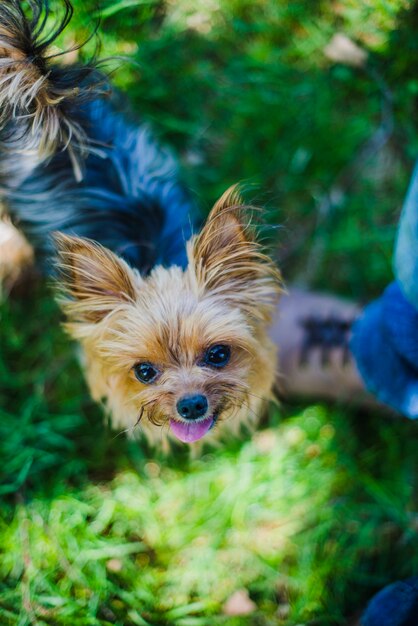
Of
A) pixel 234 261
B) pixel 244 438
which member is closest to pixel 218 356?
pixel 234 261

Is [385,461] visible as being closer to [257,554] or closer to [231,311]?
[257,554]

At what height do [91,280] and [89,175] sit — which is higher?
[89,175]

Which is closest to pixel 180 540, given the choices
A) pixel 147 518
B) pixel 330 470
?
pixel 147 518

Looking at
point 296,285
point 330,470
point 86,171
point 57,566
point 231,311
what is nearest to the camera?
point 231,311

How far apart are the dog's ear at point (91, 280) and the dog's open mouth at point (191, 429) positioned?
45cm

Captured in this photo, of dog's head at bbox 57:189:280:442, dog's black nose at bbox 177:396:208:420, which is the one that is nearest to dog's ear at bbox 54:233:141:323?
dog's head at bbox 57:189:280:442

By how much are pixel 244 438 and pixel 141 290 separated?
1.18m

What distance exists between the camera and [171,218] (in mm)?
2340

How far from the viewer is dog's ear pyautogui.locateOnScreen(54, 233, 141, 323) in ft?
5.66

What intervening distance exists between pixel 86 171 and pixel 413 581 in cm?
214

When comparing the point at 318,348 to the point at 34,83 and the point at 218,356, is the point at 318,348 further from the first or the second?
the point at 34,83

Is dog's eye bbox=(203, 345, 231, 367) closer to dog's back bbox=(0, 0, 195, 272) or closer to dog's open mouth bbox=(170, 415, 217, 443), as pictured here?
dog's open mouth bbox=(170, 415, 217, 443)

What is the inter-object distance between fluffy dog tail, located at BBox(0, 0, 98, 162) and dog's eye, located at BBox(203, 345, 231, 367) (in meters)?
0.86

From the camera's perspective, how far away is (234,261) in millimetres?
1841
